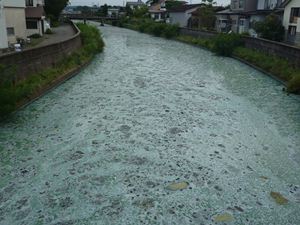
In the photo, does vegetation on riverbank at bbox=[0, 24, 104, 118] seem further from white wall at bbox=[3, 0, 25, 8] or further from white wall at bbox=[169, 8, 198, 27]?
white wall at bbox=[169, 8, 198, 27]

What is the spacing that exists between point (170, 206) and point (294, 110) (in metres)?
6.50

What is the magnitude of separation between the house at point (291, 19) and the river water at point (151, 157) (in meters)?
10.3

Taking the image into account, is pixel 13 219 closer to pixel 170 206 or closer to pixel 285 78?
pixel 170 206

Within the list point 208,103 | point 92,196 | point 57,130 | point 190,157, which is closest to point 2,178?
point 92,196

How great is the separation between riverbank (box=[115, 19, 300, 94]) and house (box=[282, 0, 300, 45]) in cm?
309

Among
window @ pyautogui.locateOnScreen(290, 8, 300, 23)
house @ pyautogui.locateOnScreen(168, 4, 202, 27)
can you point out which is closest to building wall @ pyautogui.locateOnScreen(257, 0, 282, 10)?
window @ pyautogui.locateOnScreen(290, 8, 300, 23)

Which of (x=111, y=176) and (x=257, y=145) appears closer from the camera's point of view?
(x=111, y=176)

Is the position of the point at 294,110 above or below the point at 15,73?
below

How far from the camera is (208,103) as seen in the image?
10492mm

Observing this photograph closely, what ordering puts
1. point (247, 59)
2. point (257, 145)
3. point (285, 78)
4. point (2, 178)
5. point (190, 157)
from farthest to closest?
point (247, 59)
point (285, 78)
point (257, 145)
point (190, 157)
point (2, 178)

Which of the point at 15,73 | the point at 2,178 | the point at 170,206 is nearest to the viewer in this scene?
the point at 170,206

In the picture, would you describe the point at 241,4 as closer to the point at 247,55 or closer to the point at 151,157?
the point at 247,55

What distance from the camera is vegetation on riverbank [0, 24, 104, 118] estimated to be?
780 centimetres

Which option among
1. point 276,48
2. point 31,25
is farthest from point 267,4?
point 31,25
